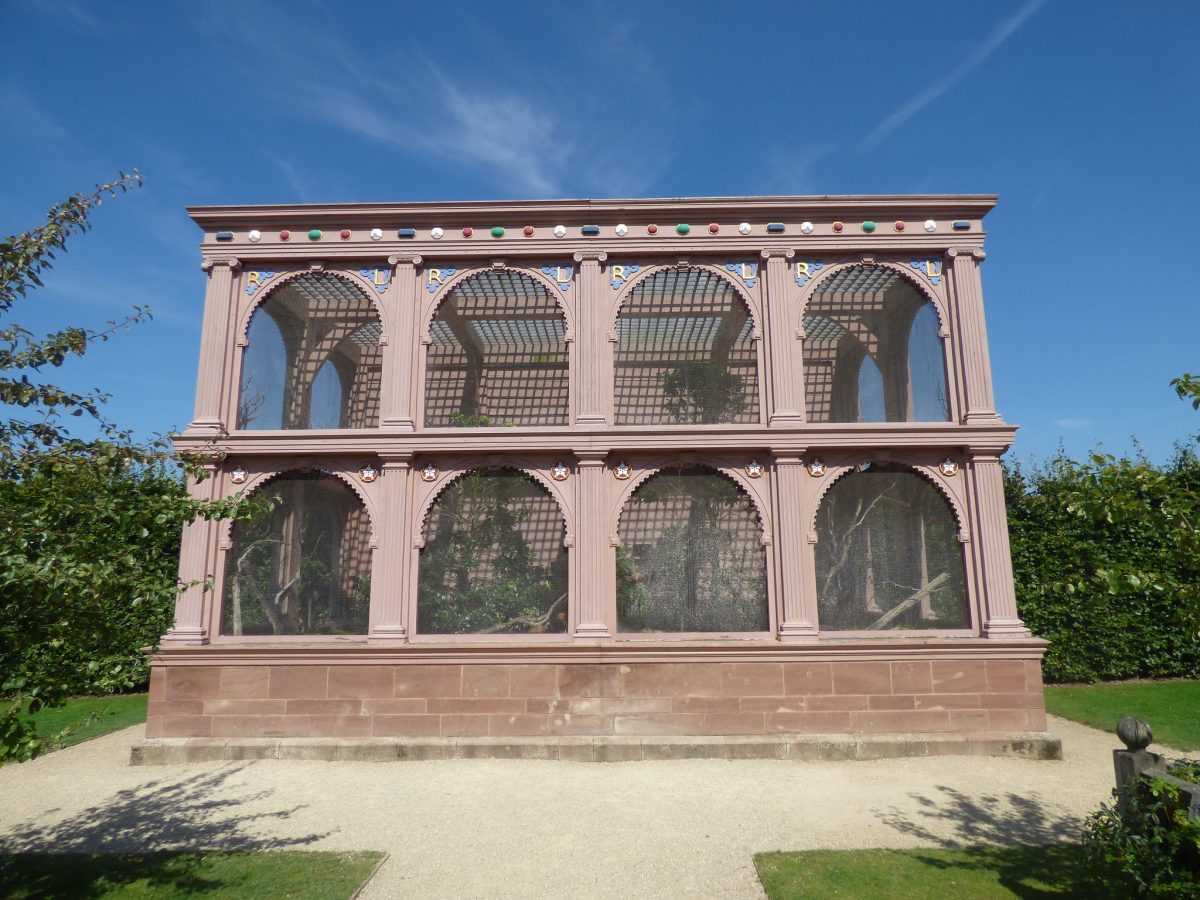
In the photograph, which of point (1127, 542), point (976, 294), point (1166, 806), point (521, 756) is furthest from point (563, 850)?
point (1127, 542)

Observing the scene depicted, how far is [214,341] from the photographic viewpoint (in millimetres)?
10281

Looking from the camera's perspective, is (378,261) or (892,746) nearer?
(892,746)

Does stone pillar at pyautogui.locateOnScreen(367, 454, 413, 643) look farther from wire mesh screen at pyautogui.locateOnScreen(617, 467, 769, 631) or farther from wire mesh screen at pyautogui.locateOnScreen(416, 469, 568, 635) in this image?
wire mesh screen at pyautogui.locateOnScreen(617, 467, 769, 631)

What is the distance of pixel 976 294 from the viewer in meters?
10.3

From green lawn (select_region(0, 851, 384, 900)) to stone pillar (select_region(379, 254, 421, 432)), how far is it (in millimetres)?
5419

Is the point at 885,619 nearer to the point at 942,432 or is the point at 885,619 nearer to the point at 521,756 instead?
the point at 942,432

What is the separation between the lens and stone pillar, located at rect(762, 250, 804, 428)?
10047mm

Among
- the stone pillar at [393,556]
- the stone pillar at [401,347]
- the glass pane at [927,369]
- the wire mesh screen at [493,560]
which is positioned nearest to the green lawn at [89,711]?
the stone pillar at [393,556]

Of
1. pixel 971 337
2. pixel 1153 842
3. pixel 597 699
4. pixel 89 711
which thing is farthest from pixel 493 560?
pixel 1153 842

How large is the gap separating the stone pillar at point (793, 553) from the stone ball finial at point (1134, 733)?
182 inches

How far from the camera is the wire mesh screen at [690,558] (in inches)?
381

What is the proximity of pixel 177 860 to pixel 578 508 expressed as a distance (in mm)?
5641

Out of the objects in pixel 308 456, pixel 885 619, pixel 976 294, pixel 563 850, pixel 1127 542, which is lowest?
pixel 563 850

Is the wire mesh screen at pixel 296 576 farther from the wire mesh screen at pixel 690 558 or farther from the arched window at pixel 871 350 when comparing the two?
the arched window at pixel 871 350
